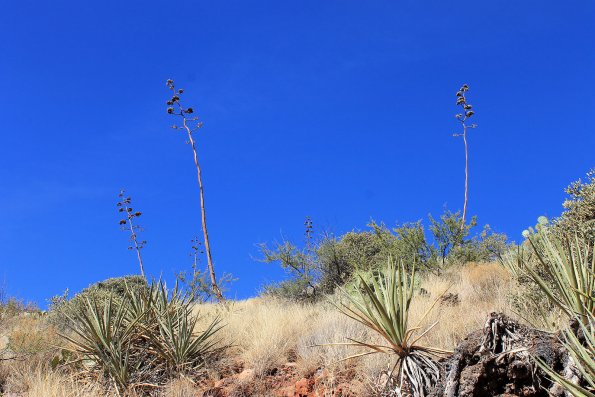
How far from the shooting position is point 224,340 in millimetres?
9172

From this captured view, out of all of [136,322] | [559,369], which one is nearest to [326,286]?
[136,322]

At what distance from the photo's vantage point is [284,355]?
8.09 meters

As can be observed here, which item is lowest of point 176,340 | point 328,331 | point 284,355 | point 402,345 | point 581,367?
point 581,367

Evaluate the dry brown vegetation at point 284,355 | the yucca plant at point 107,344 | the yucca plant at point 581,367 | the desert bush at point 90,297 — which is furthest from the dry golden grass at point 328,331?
the yucca plant at point 581,367

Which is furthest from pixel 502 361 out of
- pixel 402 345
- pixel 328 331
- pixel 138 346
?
pixel 138 346

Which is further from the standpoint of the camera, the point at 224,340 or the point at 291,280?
the point at 291,280

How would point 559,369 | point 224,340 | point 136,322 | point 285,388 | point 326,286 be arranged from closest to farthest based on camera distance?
1. point 559,369
2. point 285,388
3. point 136,322
4. point 224,340
5. point 326,286

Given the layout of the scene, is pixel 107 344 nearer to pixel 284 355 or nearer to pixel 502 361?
pixel 284 355

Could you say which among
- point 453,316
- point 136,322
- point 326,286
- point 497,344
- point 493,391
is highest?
point 326,286

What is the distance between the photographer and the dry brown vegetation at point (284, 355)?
6930 millimetres

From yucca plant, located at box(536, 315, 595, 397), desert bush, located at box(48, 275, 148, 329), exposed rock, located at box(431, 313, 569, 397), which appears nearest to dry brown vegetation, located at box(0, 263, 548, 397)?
desert bush, located at box(48, 275, 148, 329)

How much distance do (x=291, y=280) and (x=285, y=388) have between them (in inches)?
425

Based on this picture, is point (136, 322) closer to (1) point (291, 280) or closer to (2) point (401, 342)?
(2) point (401, 342)

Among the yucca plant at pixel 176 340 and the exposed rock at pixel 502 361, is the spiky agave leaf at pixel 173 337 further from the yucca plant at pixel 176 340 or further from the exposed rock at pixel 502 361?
the exposed rock at pixel 502 361
